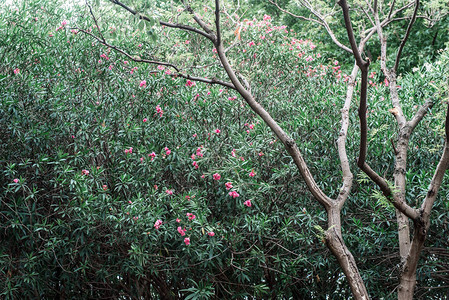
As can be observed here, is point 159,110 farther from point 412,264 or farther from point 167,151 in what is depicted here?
point 412,264

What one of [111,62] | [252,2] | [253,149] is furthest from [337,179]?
[252,2]

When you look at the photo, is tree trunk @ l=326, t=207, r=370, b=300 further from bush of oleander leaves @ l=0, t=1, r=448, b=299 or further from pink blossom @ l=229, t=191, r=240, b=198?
pink blossom @ l=229, t=191, r=240, b=198

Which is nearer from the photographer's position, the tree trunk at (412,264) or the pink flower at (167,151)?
the tree trunk at (412,264)

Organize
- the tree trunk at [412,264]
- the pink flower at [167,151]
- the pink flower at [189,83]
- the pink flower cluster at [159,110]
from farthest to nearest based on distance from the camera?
the pink flower at [189,83] < the pink flower cluster at [159,110] < the pink flower at [167,151] < the tree trunk at [412,264]

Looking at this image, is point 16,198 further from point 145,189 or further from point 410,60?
point 410,60

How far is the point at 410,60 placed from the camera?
11.2 meters

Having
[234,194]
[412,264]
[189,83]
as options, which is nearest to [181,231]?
[234,194]

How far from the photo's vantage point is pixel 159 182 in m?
4.80

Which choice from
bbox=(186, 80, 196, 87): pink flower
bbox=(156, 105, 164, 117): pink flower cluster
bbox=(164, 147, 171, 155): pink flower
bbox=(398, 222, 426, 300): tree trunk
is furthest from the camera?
bbox=(186, 80, 196, 87): pink flower

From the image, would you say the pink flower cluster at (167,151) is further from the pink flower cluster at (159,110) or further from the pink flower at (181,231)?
the pink flower at (181,231)

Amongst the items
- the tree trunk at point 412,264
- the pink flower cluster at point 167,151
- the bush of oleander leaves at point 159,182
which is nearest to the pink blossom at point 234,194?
the bush of oleander leaves at point 159,182

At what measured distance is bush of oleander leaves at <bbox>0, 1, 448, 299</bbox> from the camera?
14.2 feet

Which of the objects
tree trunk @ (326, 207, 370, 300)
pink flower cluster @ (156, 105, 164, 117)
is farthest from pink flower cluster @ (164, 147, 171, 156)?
tree trunk @ (326, 207, 370, 300)

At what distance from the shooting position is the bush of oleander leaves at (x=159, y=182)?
4.34 m
